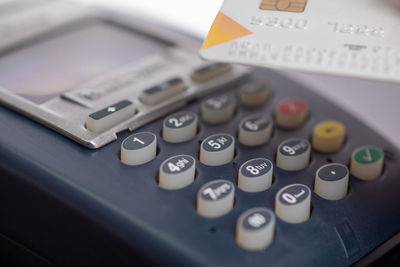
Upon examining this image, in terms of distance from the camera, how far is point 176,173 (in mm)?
323

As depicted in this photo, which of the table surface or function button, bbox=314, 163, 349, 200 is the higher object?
function button, bbox=314, 163, 349, 200

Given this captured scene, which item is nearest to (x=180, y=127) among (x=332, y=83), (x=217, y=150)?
(x=217, y=150)

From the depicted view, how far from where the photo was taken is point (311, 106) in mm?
425

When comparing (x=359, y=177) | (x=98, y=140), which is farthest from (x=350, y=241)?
(x=98, y=140)

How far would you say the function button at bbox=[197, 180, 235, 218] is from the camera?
303 millimetres

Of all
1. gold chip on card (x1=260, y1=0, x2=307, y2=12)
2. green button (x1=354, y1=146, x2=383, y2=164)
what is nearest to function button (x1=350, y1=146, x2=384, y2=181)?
green button (x1=354, y1=146, x2=383, y2=164)

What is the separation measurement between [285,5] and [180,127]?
0.10 metres

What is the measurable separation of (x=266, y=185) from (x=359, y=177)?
7 cm

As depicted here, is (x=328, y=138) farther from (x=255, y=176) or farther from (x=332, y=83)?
(x=332, y=83)

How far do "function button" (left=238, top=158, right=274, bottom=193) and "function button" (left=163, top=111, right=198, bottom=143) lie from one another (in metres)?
0.05

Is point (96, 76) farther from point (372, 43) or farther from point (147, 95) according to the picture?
point (372, 43)

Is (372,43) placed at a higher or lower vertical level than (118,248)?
higher

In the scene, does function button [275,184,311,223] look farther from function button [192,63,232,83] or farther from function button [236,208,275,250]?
function button [192,63,232,83]

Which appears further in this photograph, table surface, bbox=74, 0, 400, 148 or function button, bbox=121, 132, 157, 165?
table surface, bbox=74, 0, 400, 148
